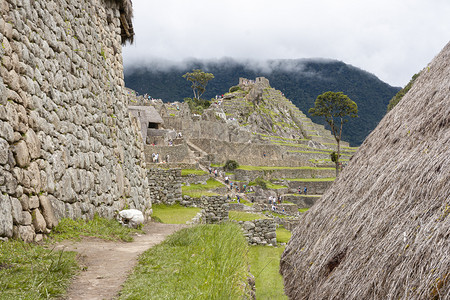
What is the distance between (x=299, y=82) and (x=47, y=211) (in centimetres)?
14310

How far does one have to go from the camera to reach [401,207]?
137 inches

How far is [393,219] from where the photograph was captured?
11.4ft

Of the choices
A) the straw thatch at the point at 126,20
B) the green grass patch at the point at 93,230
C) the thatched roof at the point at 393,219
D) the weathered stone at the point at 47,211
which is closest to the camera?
the thatched roof at the point at 393,219

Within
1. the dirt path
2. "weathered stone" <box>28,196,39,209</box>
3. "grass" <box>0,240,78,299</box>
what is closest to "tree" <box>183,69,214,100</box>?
the dirt path

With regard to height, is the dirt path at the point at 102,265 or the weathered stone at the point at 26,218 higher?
the weathered stone at the point at 26,218

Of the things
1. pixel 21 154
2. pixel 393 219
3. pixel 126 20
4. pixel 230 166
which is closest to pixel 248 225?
pixel 126 20

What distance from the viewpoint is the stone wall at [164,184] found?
1441 cm

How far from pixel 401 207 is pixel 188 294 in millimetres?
2029

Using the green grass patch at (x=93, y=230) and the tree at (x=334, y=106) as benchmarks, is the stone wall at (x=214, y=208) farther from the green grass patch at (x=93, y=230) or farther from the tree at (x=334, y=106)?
the tree at (x=334, y=106)

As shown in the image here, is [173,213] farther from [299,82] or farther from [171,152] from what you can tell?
[299,82]

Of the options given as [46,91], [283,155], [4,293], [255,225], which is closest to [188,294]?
[4,293]

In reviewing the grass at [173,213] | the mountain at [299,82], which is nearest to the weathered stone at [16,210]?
the grass at [173,213]

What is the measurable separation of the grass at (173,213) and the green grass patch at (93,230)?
3631 mm

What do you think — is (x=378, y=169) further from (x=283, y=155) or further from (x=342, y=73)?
(x=342, y=73)
